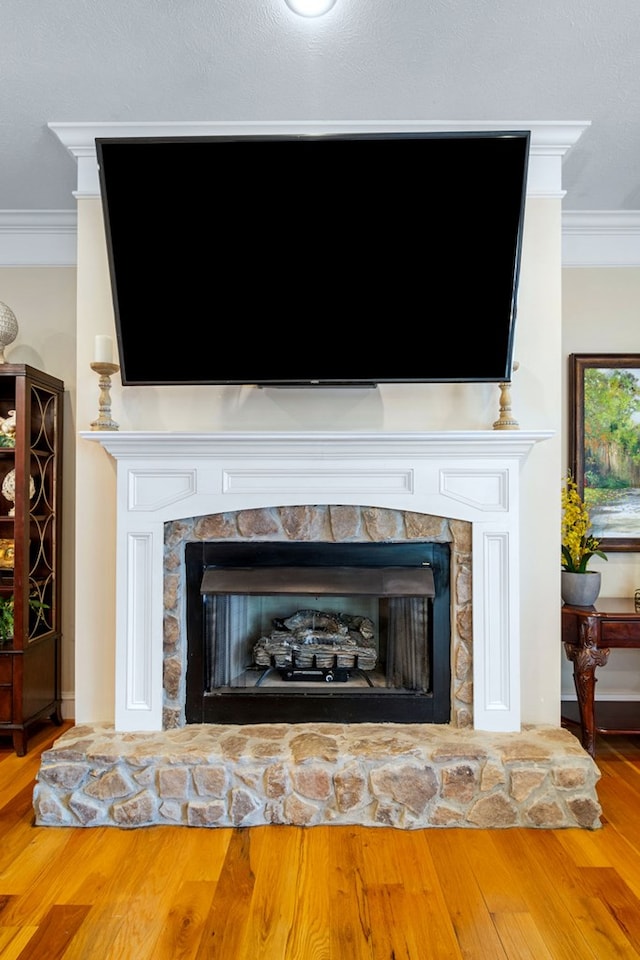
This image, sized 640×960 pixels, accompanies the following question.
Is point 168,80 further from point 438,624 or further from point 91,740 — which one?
point 91,740

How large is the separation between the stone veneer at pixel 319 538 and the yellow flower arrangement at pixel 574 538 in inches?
27.9

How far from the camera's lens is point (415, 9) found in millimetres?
1832

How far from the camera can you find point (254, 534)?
7.98 feet

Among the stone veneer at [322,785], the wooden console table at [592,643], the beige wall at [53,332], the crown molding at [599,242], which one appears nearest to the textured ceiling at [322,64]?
the crown molding at [599,242]

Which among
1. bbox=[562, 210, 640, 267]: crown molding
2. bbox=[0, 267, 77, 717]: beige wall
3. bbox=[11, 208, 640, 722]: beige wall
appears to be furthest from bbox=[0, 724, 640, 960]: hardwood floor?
bbox=[562, 210, 640, 267]: crown molding

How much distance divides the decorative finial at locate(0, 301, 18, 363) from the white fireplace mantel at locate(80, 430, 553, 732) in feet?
3.31

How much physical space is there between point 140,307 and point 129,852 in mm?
1869

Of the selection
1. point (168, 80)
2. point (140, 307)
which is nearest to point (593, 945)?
point (140, 307)

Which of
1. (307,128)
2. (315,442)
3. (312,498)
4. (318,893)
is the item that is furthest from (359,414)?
(318,893)

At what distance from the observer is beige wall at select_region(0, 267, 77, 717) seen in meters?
3.24

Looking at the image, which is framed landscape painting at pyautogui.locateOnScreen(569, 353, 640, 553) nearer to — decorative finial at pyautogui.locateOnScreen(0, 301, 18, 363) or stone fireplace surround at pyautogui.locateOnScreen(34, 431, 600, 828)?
stone fireplace surround at pyautogui.locateOnScreen(34, 431, 600, 828)

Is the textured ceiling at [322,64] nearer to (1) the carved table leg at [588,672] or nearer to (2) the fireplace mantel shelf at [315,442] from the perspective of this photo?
(2) the fireplace mantel shelf at [315,442]

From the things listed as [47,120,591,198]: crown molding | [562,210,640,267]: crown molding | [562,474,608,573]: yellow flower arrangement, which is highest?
[47,120,591,198]: crown molding

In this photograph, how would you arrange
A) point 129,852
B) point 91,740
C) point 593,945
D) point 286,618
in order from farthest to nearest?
point 286,618
point 91,740
point 129,852
point 593,945
